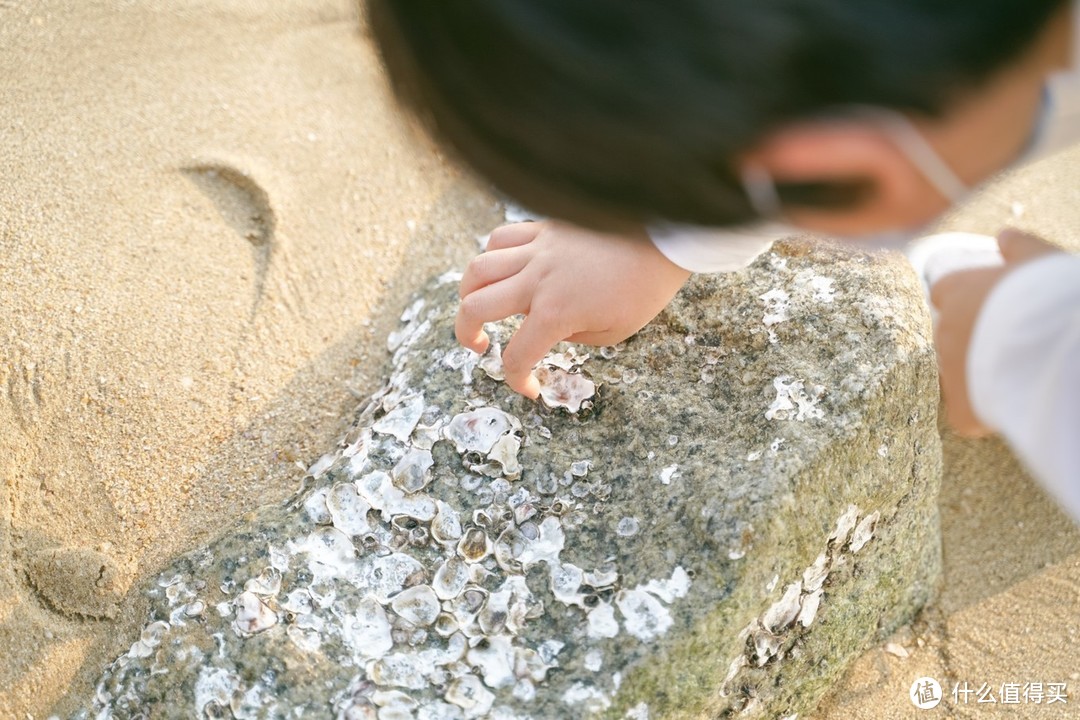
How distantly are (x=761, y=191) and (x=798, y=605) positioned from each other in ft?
3.10

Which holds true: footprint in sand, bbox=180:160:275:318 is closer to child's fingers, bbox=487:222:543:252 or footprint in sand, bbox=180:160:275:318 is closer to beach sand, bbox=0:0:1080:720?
beach sand, bbox=0:0:1080:720

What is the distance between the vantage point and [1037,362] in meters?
1.08

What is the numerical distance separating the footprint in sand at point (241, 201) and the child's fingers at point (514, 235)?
0.74 meters

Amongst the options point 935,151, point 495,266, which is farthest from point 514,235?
point 935,151

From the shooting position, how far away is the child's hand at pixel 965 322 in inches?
48.6

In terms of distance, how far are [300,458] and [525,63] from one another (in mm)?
1300

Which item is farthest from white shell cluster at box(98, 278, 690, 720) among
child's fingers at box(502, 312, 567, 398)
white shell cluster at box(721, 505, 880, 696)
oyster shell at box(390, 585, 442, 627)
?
white shell cluster at box(721, 505, 880, 696)

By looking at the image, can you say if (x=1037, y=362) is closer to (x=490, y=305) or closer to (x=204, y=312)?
(x=490, y=305)

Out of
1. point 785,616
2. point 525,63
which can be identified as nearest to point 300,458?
point 785,616

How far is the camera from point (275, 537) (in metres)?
1.49

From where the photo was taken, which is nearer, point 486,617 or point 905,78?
point 905,78

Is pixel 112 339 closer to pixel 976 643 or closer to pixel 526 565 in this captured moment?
pixel 526 565

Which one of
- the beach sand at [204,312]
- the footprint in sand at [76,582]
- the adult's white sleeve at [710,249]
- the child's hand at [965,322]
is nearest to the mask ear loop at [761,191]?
the adult's white sleeve at [710,249]

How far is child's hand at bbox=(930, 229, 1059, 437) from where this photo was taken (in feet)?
4.05
